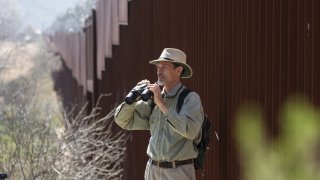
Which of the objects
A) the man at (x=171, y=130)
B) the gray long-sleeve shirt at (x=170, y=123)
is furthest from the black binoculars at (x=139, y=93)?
the gray long-sleeve shirt at (x=170, y=123)

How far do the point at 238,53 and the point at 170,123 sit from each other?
0.88 metres

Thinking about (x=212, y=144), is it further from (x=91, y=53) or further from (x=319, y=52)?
(x=91, y=53)

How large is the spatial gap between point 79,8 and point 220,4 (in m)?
19.0

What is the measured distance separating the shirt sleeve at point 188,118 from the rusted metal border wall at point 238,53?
1.42ft

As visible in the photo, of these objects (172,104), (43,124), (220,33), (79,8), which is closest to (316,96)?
(172,104)

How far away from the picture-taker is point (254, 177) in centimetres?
497

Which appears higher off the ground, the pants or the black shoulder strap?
the black shoulder strap

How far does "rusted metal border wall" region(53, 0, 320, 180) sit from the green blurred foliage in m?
0.08

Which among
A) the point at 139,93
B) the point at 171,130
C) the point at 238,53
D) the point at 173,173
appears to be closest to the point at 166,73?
the point at 139,93

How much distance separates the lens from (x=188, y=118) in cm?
498

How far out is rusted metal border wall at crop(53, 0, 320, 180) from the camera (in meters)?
4.36

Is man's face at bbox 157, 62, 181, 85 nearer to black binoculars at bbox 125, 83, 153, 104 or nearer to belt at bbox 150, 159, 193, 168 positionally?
black binoculars at bbox 125, 83, 153, 104

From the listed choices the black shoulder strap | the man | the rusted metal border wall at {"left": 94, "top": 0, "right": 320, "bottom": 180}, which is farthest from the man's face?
the rusted metal border wall at {"left": 94, "top": 0, "right": 320, "bottom": 180}

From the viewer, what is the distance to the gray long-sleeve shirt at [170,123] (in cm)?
497
